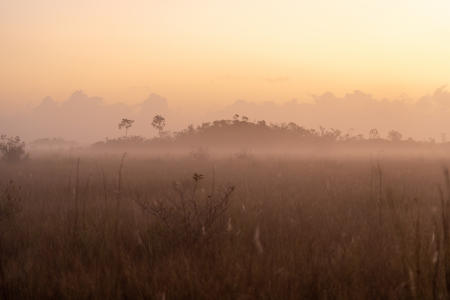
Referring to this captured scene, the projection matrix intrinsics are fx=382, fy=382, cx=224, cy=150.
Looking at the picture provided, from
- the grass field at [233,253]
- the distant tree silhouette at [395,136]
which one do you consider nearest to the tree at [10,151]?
the grass field at [233,253]

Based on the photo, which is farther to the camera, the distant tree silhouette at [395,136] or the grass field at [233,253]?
the distant tree silhouette at [395,136]

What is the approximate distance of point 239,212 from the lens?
16.7 feet

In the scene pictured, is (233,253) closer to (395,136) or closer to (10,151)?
(10,151)

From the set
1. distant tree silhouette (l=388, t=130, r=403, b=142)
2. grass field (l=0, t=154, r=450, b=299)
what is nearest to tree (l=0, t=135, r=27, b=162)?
grass field (l=0, t=154, r=450, b=299)

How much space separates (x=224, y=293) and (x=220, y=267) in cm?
41

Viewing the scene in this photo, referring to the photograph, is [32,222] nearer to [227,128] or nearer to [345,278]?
[345,278]

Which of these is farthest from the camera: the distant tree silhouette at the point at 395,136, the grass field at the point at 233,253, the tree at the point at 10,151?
the distant tree silhouette at the point at 395,136

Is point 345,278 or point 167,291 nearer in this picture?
point 167,291

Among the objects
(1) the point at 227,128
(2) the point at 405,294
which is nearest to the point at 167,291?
(2) the point at 405,294

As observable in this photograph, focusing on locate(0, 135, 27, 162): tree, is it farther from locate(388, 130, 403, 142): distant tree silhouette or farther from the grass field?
locate(388, 130, 403, 142): distant tree silhouette

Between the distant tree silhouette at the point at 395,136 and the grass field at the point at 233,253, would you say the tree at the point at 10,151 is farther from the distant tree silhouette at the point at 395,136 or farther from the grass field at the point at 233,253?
the distant tree silhouette at the point at 395,136

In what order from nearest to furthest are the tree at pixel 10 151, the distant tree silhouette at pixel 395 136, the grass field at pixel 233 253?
the grass field at pixel 233 253
the tree at pixel 10 151
the distant tree silhouette at pixel 395 136

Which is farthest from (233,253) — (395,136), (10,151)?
(395,136)

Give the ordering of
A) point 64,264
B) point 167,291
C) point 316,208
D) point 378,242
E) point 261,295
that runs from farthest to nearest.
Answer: point 316,208, point 378,242, point 64,264, point 167,291, point 261,295
